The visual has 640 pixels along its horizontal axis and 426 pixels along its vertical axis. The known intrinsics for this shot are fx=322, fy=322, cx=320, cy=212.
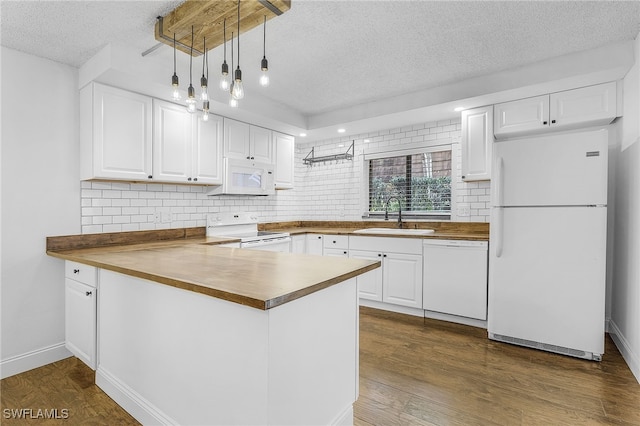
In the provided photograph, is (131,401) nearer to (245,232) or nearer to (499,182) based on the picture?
(245,232)

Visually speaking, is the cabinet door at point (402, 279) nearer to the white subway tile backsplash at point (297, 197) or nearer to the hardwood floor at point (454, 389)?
the hardwood floor at point (454, 389)

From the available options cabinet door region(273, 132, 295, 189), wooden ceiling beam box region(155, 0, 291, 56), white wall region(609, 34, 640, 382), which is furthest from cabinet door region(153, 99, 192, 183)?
white wall region(609, 34, 640, 382)

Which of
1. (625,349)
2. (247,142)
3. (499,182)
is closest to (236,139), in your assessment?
(247,142)

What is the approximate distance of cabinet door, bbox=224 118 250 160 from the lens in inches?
145

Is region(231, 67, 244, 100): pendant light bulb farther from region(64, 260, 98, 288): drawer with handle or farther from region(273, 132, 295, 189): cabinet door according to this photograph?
region(273, 132, 295, 189): cabinet door

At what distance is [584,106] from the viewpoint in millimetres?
2836

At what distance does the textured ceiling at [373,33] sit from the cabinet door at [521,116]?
0.45 meters

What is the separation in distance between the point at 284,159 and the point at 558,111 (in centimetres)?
309

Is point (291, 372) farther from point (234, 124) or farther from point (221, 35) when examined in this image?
point (234, 124)

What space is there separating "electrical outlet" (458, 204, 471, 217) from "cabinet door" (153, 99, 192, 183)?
121 inches

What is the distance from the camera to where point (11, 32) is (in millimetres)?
2227

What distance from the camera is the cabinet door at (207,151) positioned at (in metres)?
3.35

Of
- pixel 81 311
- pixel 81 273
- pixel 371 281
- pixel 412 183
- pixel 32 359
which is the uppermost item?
pixel 412 183

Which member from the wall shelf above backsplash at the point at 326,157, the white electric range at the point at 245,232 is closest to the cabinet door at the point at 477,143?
the wall shelf above backsplash at the point at 326,157
